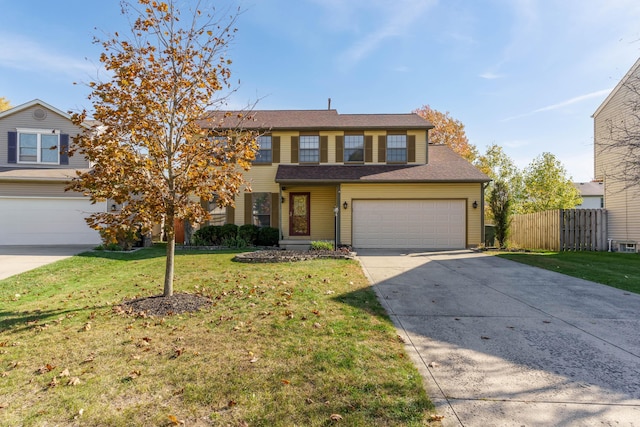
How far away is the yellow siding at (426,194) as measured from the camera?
1445cm

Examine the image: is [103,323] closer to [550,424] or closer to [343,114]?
[550,424]

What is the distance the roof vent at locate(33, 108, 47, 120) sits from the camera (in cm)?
1553

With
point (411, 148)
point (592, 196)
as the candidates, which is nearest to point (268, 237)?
point (411, 148)

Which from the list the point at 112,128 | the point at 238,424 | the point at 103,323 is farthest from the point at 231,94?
the point at 238,424

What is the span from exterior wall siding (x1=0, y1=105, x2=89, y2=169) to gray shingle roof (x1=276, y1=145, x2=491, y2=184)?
10234 millimetres

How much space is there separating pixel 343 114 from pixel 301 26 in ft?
23.6

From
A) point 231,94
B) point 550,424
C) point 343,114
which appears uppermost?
point 343,114

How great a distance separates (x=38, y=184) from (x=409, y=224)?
668 inches

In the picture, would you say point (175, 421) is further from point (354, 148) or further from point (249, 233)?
point (354, 148)

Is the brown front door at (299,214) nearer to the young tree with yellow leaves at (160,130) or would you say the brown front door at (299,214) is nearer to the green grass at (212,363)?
the green grass at (212,363)

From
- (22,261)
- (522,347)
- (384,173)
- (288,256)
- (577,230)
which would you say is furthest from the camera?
(577,230)

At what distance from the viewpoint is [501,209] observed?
14.6 m

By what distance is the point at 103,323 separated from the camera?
445 centimetres

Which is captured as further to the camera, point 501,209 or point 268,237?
point 268,237
